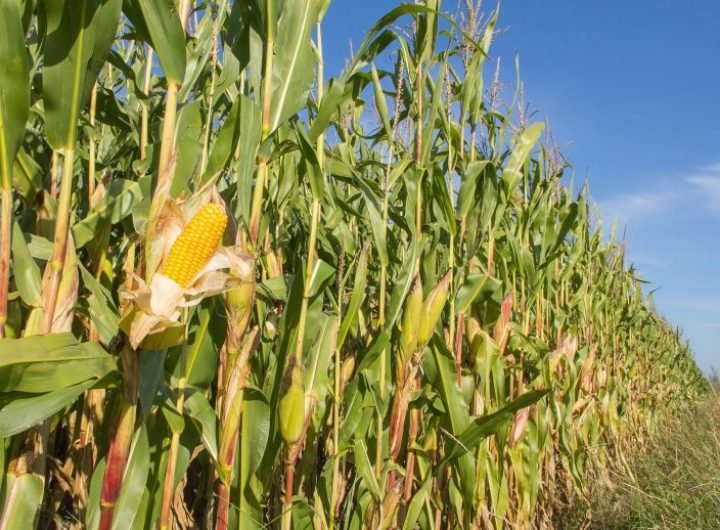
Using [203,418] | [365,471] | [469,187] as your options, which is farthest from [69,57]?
[469,187]

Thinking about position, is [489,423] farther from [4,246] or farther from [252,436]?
[4,246]

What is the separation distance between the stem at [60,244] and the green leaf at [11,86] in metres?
0.11

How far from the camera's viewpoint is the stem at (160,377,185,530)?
166 centimetres

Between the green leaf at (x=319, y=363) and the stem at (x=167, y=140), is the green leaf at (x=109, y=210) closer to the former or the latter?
the stem at (x=167, y=140)

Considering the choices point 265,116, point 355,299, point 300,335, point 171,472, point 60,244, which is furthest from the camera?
point 355,299

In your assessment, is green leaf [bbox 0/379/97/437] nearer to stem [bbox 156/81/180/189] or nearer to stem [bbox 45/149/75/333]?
stem [bbox 45/149/75/333]

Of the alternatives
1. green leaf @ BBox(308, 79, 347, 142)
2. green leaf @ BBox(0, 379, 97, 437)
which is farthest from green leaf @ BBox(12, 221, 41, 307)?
green leaf @ BBox(308, 79, 347, 142)

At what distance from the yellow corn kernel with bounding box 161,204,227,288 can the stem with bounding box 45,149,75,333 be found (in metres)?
0.26

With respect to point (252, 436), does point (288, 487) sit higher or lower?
lower

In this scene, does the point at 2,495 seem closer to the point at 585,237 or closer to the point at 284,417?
the point at 284,417

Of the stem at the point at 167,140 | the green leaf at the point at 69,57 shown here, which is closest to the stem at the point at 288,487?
the stem at the point at 167,140

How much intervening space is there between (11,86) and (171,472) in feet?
3.34

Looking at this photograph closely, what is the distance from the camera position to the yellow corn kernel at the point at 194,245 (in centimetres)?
129

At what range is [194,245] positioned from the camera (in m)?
1.31
